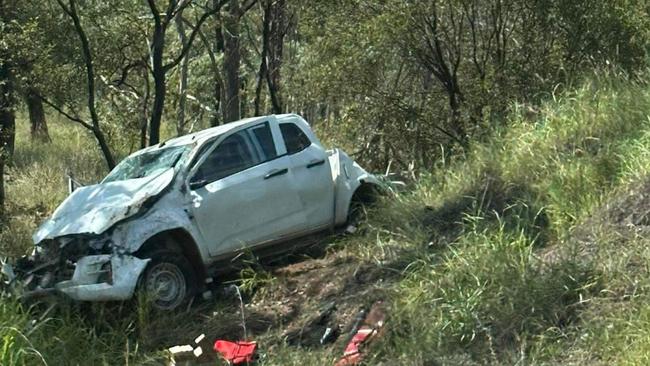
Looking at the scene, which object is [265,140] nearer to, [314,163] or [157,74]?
[314,163]

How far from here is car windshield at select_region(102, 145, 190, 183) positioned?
1034 cm

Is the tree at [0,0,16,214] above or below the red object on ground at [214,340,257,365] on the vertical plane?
above

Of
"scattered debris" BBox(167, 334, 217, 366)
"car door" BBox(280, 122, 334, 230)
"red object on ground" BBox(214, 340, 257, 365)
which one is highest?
"car door" BBox(280, 122, 334, 230)

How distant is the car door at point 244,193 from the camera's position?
1001 centimetres

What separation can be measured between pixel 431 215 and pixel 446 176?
124 cm

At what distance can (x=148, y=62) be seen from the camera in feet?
62.0

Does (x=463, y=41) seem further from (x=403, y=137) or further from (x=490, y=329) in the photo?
(x=490, y=329)

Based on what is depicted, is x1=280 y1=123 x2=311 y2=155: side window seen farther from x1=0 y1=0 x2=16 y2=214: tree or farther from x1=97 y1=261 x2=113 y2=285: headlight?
x1=0 y1=0 x2=16 y2=214: tree

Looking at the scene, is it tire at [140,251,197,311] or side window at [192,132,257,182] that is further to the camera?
side window at [192,132,257,182]

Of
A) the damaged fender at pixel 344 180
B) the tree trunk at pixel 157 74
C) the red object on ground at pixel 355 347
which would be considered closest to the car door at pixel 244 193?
the damaged fender at pixel 344 180

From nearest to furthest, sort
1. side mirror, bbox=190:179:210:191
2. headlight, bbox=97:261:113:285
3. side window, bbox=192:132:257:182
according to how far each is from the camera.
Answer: headlight, bbox=97:261:113:285, side mirror, bbox=190:179:210:191, side window, bbox=192:132:257:182

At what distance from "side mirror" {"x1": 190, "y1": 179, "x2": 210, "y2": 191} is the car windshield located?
366mm

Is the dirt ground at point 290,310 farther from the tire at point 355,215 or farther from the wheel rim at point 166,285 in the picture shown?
the tire at point 355,215

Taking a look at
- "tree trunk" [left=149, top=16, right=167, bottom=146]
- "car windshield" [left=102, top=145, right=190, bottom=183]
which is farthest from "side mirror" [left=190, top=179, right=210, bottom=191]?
"tree trunk" [left=149, top=16, right=167, bottom=146]
